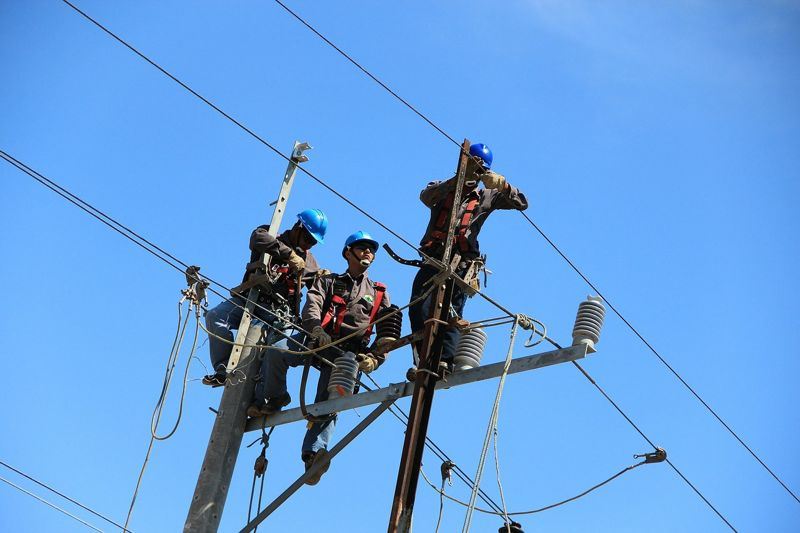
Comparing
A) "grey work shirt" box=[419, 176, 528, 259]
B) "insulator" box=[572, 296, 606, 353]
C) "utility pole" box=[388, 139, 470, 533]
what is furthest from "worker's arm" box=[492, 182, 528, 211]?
"insulator" box=[572, 296, 606, 353]

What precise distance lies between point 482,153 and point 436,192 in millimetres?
495

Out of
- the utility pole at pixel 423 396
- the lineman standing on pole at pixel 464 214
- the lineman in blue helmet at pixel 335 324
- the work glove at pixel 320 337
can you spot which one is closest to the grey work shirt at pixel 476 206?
the lineman standing on pole at pixel 464 214

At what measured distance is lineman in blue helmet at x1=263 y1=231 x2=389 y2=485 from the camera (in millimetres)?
10406

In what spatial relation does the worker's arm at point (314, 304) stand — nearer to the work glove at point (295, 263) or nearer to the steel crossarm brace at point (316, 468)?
the work glove at point (295, 263)

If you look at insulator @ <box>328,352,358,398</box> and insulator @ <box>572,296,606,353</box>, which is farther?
insulator @ <box>328,352,358,398</box>

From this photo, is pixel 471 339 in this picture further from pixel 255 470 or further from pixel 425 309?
pixel 255 470

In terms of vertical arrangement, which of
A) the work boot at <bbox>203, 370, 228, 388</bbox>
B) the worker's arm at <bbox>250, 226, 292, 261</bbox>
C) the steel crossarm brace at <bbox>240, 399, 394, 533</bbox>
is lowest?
the steel crossarm brace at <bbox>240, 399, 394, 533</bbox>

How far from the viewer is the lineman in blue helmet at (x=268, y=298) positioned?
35.1ft

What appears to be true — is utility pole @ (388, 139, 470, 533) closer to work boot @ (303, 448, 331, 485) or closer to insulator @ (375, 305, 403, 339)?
insulator @ (375, 305, 403, 339)

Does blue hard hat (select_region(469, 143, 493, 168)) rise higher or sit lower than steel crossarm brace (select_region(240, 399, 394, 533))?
higher

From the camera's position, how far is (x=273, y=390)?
10422 mm

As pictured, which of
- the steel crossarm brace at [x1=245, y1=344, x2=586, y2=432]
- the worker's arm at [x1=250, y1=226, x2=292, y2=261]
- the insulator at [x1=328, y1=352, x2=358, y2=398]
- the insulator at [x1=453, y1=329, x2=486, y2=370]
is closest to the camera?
the steel crossarm brace at [x1=245, y1=344, x2=586, y2=432]

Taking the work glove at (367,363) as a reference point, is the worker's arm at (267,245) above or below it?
above

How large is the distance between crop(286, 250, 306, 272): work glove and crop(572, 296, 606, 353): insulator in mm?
2732
